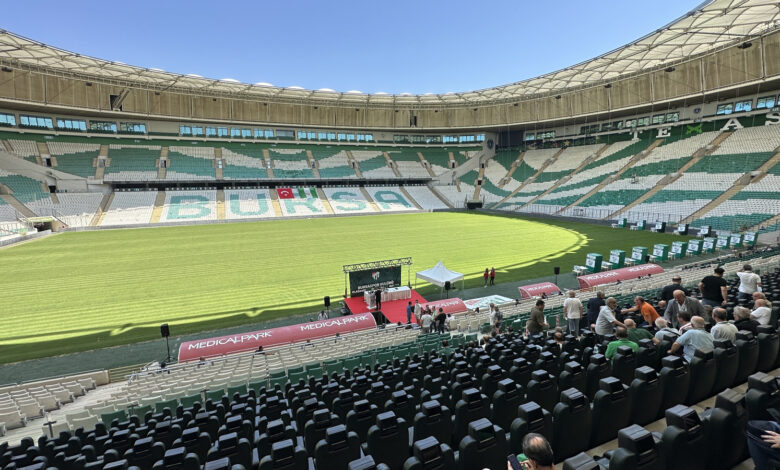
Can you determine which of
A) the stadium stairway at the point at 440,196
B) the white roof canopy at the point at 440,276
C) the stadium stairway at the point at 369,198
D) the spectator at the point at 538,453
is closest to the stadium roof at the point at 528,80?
the stadium stairway at the point at 369,198

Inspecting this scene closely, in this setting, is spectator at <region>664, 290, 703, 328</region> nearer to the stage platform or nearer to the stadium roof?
the stage platform

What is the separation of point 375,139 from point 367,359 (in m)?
67.3

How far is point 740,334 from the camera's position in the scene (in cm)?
507

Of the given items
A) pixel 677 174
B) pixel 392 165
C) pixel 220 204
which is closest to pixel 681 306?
pixel 677 174

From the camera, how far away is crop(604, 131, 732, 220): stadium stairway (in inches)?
1635

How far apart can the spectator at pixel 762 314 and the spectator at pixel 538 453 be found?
264 inches

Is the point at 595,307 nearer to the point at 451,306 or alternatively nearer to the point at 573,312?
the point at 573,312

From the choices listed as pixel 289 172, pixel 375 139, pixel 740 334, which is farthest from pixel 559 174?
pixel 740 334

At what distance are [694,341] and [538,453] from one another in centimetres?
445

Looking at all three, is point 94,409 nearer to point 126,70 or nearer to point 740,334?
point 740,334

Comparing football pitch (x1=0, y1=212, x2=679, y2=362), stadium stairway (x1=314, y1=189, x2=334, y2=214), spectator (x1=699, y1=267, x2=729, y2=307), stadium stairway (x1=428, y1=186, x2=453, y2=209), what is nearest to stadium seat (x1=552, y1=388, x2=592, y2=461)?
spectator (x1=699, y1=267, x2=729, y2=307)

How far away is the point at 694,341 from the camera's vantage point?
522 centimetres

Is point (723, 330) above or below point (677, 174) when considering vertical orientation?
below

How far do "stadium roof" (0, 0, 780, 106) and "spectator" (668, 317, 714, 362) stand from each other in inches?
1377
